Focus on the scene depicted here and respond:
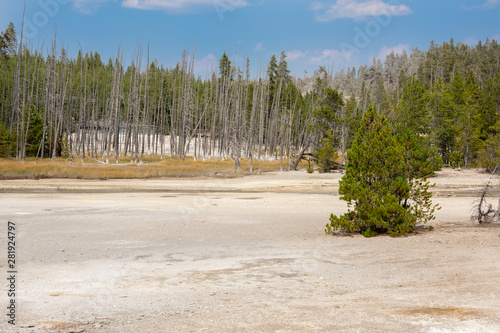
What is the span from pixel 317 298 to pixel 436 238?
19.6ft

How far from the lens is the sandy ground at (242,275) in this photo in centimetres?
529

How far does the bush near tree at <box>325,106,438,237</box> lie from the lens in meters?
11.5

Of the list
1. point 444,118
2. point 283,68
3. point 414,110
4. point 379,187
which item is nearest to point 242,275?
point 379,187

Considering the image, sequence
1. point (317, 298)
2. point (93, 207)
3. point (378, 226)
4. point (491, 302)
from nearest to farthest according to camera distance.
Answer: point (491, 302)
point (317, 298)
point (378, 226)
point (93, 207)

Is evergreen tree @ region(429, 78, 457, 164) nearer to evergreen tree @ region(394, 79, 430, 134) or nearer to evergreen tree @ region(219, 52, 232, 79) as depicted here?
evergreen tree @ region(394, 79, 430, 134)

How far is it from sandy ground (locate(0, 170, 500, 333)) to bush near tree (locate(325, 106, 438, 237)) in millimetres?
526

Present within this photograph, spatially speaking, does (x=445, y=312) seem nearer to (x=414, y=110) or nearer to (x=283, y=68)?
(x=414, y=110)

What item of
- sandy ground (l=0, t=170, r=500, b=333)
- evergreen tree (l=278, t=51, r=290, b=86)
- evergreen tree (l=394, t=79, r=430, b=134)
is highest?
evergreen tree (l=278, t=51, r=290, b=86)

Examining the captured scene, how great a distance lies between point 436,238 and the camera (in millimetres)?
10938

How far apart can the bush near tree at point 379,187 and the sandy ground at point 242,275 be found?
1.72ft

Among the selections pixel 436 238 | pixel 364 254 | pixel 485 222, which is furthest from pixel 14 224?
pixel 485 222

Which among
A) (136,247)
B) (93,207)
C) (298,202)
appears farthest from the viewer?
(298,202)

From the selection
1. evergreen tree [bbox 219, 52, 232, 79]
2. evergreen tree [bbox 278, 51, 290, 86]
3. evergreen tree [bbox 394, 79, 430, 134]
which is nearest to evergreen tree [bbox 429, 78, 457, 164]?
evergreen tree [bbox 394, 79, 430, 134]

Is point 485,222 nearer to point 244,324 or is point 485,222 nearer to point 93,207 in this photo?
point 244,324
